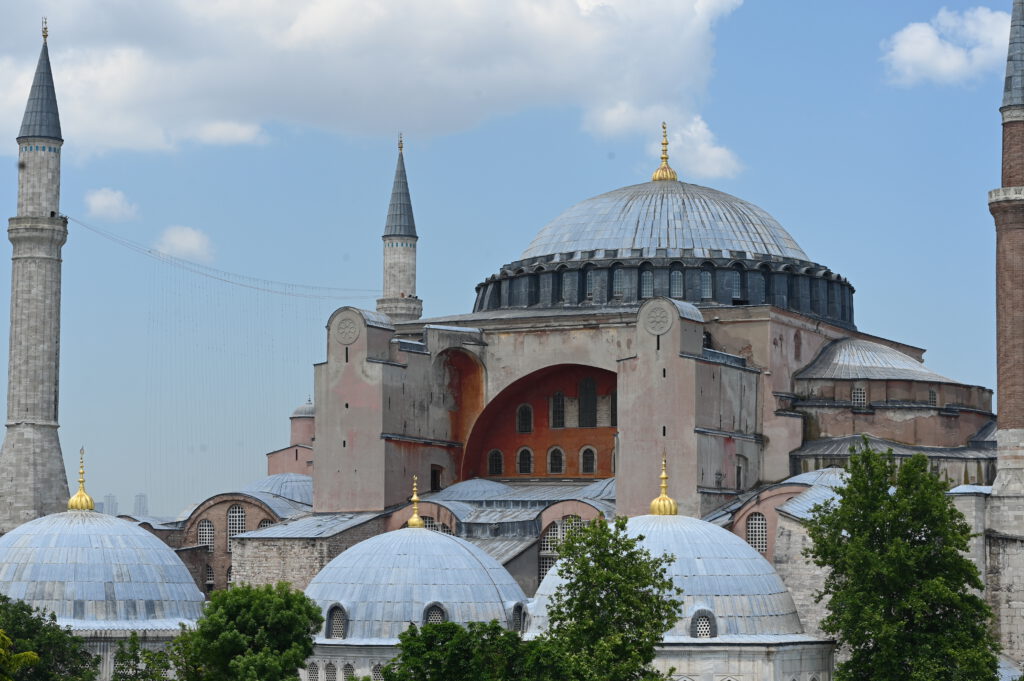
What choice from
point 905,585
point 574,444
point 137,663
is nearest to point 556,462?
point 574,444

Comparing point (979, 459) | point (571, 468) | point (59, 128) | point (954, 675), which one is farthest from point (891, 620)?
point (59, 128)

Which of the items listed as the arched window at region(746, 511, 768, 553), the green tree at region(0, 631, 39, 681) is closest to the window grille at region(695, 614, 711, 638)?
the arched window at region(746, 511, 768, 553)

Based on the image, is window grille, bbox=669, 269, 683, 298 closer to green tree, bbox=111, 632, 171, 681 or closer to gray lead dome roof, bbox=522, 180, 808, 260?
gray lead dome roof, bbox=522, 180, 808, 260

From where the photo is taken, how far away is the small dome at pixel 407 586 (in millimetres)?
31047

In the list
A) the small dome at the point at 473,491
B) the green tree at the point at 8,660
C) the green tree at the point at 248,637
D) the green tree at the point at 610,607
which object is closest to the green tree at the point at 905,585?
the green tree at the point at 610,607

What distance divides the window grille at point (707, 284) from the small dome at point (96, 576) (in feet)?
49.0

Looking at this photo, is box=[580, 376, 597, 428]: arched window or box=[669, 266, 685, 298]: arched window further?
box=[669, 266, 685, 298]: arched window

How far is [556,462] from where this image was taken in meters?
43.9

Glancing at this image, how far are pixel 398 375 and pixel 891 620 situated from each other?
14381 millimetres

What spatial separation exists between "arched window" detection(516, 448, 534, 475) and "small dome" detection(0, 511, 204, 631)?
1139 cm

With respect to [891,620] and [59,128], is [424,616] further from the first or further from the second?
[59,128]

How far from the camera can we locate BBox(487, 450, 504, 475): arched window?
146ft

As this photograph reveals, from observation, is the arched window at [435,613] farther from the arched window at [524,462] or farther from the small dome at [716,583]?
the arched window at [524,462]

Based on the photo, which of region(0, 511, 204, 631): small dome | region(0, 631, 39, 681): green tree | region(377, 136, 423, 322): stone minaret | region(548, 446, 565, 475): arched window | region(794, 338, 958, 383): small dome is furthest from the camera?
region(377, 136, 423, 322): stone minaret
